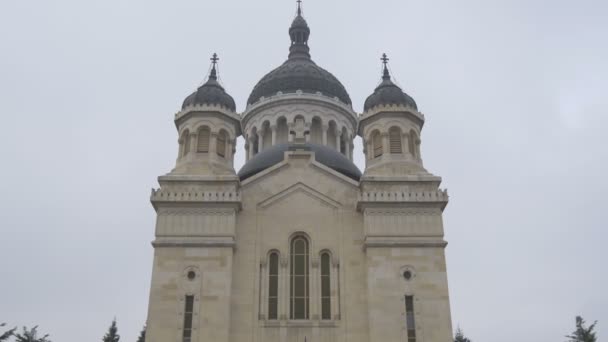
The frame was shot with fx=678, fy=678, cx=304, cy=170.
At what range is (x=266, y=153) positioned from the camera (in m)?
31.7

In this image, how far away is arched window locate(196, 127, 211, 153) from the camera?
27.3m

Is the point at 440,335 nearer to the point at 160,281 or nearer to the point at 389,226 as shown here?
the point at 389,226

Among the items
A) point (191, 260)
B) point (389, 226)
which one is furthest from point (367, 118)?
point (191, 260)

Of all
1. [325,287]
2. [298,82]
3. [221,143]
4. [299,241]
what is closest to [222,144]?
[221,143]

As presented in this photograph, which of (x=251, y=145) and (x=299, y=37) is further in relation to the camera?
(x=299, y=37)

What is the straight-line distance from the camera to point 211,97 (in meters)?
28.1

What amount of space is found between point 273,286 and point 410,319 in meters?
5.03

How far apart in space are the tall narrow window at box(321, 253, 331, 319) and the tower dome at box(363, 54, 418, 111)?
22.8ft

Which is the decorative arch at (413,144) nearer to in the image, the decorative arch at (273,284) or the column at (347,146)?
the decorative arch at (273,284)

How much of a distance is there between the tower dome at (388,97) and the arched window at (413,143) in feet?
4.18

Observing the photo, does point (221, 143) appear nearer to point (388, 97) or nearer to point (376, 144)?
point (376, 144)

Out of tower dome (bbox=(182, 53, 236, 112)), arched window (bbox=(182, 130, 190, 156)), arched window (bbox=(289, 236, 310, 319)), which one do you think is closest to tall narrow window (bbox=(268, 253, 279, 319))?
arched window (bbox=(289, 236, 310, 319))

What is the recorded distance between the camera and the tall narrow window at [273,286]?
2428 cm

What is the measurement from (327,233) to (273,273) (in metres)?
2.52
